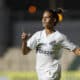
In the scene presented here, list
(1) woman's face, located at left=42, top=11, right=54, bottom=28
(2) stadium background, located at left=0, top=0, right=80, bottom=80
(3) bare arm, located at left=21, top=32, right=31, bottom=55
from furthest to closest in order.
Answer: (2) stadium background, located at left=0, top=0, right=80, bottom=80 → (1) woman's face, located at left=42, top=11, right=54, bottom=28 → (3) bare arm, located at left=21, top=32, right=31, bottom=55

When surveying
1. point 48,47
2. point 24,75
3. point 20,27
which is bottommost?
point 24,75

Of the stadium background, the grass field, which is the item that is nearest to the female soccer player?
the grass field

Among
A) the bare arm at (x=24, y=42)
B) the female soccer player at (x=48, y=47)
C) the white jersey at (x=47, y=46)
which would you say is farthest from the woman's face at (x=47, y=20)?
the bare arm at (x=24, y=42)

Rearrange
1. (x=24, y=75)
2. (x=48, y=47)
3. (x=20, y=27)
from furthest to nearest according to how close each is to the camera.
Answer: (x=20, y=27) → (x=24, y=75) → (x=48, y=47)

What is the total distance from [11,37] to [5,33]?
1.48 feet

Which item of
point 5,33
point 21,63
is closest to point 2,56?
point 5,33

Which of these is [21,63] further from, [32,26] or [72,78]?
[72,78]

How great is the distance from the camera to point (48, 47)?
6949mm

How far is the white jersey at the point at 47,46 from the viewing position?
6.95 meters

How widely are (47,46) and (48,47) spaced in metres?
0.02

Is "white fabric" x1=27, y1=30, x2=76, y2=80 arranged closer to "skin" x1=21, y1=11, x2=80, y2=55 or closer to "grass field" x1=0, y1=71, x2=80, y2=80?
"skin" x1=21, y1=11, x2=80, y2=55

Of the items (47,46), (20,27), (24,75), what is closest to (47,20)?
(47,46)

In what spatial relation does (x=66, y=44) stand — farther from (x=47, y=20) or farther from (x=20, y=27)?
(x=20, y=27)

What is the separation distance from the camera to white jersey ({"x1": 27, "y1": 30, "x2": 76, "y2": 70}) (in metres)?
6.95
